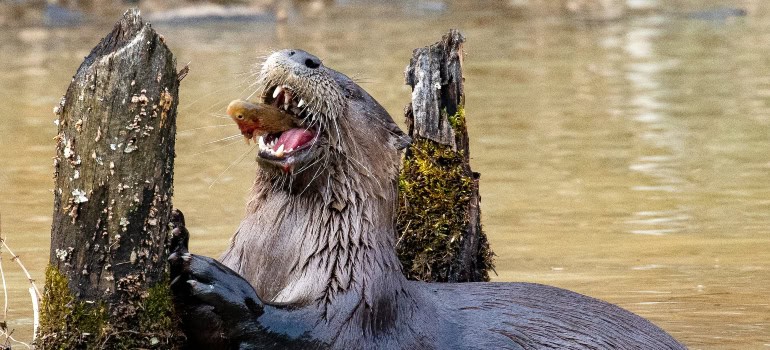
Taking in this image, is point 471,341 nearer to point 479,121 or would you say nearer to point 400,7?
point 479,121

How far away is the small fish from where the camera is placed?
4.50 metres

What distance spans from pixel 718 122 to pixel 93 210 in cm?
1044

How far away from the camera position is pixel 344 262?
473cm

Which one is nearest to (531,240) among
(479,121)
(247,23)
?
(479,121)

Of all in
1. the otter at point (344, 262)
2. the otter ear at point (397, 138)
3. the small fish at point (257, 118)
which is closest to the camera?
the small fish at point (257, 118)

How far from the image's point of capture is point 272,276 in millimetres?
4820

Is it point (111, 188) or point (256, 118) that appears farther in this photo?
point (256, 118)

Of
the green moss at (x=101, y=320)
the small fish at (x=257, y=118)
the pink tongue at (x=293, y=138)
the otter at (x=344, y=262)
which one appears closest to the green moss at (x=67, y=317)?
the green moss at (x=101, y=320)

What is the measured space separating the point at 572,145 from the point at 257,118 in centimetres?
826

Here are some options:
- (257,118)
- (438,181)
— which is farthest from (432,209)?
(257,118)

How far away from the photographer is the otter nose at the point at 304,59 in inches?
190

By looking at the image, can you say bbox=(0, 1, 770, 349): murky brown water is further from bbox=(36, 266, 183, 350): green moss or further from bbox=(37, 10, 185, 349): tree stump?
bbox=(36, 266, 183, 350): green moss

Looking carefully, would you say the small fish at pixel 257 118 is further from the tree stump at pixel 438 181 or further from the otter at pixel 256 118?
the tree stump at pixel 438 181

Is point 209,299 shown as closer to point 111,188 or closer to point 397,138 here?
point 111,188
